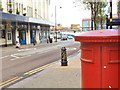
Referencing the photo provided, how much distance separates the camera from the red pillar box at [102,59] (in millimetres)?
4289

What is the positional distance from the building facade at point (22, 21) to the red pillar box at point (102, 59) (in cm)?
3921

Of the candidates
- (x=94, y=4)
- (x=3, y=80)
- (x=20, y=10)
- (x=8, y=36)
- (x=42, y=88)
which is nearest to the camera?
(x=42, y=88)

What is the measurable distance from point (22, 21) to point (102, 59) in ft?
164

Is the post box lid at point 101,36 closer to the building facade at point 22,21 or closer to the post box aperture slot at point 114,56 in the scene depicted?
the post box aperture slot at point 114,56

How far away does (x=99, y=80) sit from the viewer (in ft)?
14.4

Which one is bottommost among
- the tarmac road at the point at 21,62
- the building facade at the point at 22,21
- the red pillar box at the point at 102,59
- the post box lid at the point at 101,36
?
the tarmac road at the point at 21,62

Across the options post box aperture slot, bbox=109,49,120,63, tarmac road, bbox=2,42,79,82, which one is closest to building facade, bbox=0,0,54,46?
tarmac road, bbox=2,42,79,82

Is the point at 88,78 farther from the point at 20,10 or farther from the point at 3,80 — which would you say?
the point at 20,10

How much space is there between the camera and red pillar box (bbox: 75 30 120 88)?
429 cm

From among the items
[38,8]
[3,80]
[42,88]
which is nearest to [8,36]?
[38,8]

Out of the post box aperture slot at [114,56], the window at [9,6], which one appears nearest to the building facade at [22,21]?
the window at [9,6]

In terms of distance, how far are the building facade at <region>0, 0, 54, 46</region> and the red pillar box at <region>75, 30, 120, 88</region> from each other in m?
39.2

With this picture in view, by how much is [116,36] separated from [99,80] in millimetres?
639

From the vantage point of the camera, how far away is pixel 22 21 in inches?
2117
